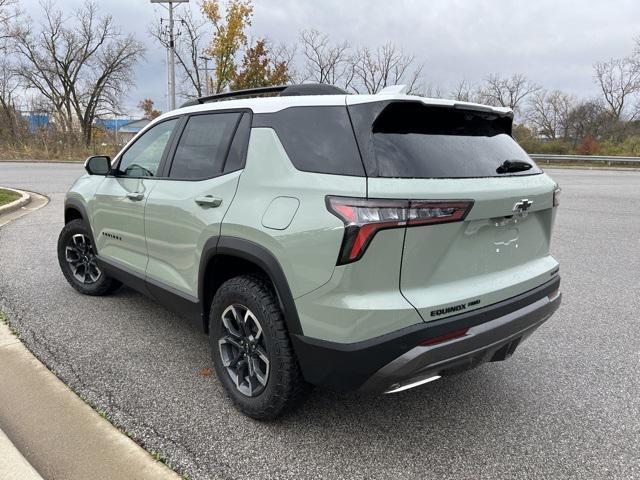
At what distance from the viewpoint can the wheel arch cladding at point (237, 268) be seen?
2275 millimetres

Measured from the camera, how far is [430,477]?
2217mm

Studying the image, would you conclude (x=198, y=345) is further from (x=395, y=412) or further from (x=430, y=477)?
(x=430, y=477)

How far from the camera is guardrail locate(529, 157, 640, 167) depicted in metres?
29.7

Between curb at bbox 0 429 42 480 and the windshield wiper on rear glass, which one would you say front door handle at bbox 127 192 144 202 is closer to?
curb at bbox 0 429 42 480

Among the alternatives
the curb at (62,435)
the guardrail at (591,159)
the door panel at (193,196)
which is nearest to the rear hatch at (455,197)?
the door panel at (193,196)

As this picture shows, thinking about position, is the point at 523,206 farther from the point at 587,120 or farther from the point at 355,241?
the point at 587,120

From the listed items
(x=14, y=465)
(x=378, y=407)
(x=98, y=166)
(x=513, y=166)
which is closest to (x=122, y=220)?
(x=98, y=166)

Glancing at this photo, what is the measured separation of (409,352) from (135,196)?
2393mm

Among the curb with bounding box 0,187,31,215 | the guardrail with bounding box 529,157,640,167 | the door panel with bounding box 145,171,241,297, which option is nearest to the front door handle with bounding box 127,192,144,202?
the door panel with bounding box 145,171,241,297

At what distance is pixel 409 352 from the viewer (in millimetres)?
2053

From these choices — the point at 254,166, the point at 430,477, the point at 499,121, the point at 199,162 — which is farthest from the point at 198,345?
the point at 499,121

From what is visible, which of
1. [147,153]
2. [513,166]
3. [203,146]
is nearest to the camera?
[513,166]

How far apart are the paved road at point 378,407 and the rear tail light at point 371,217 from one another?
1069mm

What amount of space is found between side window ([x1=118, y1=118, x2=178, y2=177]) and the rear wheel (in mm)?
906
